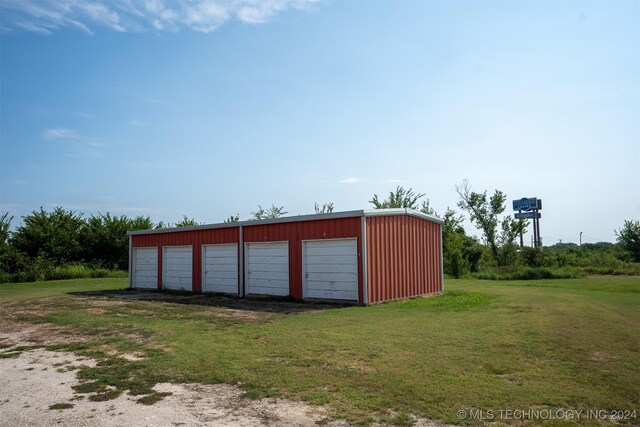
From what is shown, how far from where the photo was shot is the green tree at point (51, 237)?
30.8 metres

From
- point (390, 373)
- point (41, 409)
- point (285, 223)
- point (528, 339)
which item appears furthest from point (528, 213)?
point (41, 409)

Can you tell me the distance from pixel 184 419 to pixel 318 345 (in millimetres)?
3361

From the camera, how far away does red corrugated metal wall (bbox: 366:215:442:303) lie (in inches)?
550

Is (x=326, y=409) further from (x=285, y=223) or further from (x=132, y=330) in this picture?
(x=285, y=223)

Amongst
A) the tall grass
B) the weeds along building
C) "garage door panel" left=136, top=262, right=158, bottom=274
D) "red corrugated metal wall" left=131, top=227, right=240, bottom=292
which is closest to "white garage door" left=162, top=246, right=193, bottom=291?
the weeds along building

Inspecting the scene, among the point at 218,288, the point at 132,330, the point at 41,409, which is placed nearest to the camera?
the point at 41,409

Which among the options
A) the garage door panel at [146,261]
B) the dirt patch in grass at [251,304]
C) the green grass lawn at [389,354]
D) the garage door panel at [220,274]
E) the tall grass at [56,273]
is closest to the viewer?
the green grass lawn at [389,354]

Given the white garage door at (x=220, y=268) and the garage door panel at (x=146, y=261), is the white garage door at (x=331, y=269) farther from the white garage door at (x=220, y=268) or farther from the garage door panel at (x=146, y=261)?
the garage door panel at (x=146, y=261)

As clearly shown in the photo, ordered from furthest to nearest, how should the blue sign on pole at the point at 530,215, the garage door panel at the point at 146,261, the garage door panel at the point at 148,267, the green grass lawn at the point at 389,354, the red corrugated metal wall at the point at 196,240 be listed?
the blue sign on pole at the point at 530,215 → the garage door panel at the point at 146,261 → the garage door panel at the point at 148,267 → the red corrugated metal wall at the point at 196,240 → the green grass lawn at the point at 389,354

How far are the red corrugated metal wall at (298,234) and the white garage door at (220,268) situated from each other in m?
1.05

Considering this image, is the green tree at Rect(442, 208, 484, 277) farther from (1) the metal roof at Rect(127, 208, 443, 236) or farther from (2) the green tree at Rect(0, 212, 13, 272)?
(2) the green tree at Rect(0, 212, 13, 272)

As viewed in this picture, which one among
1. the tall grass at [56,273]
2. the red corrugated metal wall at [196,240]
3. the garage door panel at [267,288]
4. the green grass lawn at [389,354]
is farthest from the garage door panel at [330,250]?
the tall grass at [56,273]

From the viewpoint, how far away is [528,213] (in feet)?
139

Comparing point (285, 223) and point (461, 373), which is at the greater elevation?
point (285, 223)
